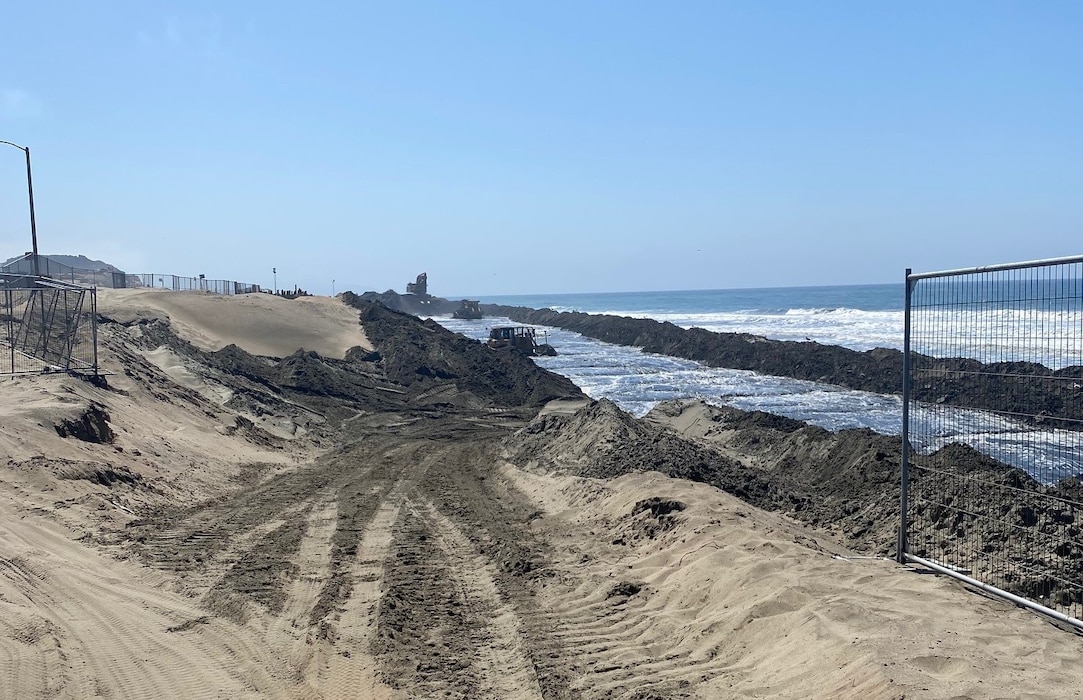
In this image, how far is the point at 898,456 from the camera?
1530cm

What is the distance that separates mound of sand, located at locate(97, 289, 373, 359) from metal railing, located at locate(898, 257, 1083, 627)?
33.3m

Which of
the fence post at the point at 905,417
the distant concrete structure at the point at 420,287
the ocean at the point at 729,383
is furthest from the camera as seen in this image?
the distant concrete structure at the point at 420,287

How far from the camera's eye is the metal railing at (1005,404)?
6.70m

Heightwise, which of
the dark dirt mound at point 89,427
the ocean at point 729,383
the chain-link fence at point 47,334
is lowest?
the ocean at point 729,383

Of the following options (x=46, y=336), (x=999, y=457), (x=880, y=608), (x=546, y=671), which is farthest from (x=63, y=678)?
(x=46, y=336)

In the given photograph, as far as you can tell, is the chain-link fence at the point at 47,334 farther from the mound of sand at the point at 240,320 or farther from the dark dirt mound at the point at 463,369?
the dark dirt mound at the point at 463,369

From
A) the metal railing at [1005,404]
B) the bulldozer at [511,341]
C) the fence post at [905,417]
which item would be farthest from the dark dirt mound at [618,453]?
the bulldozer at [511,341]

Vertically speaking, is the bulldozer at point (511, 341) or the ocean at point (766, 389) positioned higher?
the bulldozer at point (511, 341)

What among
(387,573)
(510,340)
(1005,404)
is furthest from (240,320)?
(1005,404)

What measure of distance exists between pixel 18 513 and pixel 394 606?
17.1ft

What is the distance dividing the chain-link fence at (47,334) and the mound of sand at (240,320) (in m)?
12.9

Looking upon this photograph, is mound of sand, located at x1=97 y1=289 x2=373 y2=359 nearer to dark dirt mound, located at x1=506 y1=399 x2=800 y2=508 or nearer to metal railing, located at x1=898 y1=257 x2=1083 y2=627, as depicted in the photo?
dark dirt mound, located at x1=506 y1=399 x2=800 y2=508

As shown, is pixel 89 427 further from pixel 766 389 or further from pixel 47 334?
pixel 766 389

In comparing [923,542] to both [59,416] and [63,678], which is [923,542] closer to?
[63,678]
